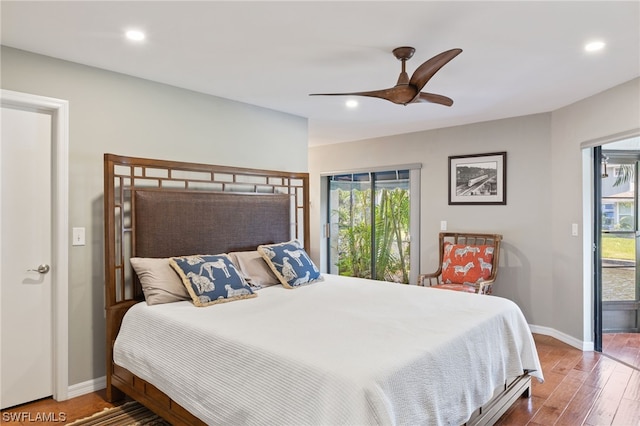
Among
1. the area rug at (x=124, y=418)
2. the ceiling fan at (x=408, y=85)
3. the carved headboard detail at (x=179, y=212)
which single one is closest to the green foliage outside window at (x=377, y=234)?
the carved headboard detail at (x=179, y=212)

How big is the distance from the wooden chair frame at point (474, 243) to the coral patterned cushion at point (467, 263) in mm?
57

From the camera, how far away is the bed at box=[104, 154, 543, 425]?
165 cm

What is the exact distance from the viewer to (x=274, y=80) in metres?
3.20

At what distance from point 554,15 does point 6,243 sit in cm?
363

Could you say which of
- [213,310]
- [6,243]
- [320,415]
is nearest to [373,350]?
[320,415]

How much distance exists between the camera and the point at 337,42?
Result: 8.11 ft

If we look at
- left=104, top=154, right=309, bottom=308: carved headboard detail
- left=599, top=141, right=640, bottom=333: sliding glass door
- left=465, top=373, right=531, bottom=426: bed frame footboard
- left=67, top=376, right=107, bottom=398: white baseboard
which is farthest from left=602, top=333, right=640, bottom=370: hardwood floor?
left=67, top=376, right=107, bottom=398: white baseboard

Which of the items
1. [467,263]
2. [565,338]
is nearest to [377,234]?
[467,263]

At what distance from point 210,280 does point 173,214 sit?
0.70 metres

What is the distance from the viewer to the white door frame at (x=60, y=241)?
2.73 metres

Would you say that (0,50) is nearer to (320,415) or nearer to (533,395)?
(320,415)

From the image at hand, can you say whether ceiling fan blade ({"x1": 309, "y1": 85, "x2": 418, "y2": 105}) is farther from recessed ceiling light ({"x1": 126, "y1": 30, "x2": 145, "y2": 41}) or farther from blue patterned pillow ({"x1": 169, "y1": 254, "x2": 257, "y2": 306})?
blue patterned pillow ({"x1": 169, "y1": 254, "x2": 257, "y2": 306})

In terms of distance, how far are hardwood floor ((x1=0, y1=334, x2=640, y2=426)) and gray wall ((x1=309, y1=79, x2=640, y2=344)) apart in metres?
0.52

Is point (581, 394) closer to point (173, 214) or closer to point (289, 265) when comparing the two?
point (289, 265)
